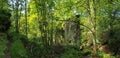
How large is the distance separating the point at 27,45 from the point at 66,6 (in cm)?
641

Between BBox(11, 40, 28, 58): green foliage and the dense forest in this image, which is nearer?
BBox(11, 40, 28, 58): green foliage

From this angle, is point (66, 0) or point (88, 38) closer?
point (66, 0)

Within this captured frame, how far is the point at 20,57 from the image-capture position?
1916 centimetres

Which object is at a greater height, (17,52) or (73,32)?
(73,32)

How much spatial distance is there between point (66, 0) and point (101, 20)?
312 inches

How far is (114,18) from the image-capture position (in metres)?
28.6

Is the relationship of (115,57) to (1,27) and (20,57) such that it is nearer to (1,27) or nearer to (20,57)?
(20,57)

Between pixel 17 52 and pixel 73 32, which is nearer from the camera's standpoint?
pixel 17 52

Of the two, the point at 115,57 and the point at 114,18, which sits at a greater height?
the point at 114,18

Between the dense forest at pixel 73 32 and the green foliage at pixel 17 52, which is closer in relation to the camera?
the green foliage at pixel 17 52

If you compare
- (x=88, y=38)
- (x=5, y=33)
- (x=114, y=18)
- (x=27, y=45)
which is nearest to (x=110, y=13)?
(x=114, y=18)

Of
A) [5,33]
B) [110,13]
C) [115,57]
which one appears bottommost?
[115,57]

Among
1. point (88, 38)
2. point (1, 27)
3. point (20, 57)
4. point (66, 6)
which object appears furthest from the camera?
point (88, 38)

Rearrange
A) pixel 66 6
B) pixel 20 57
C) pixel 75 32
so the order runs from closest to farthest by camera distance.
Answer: pixel 20 57 < pixel 66 6 < pixel 75 32
